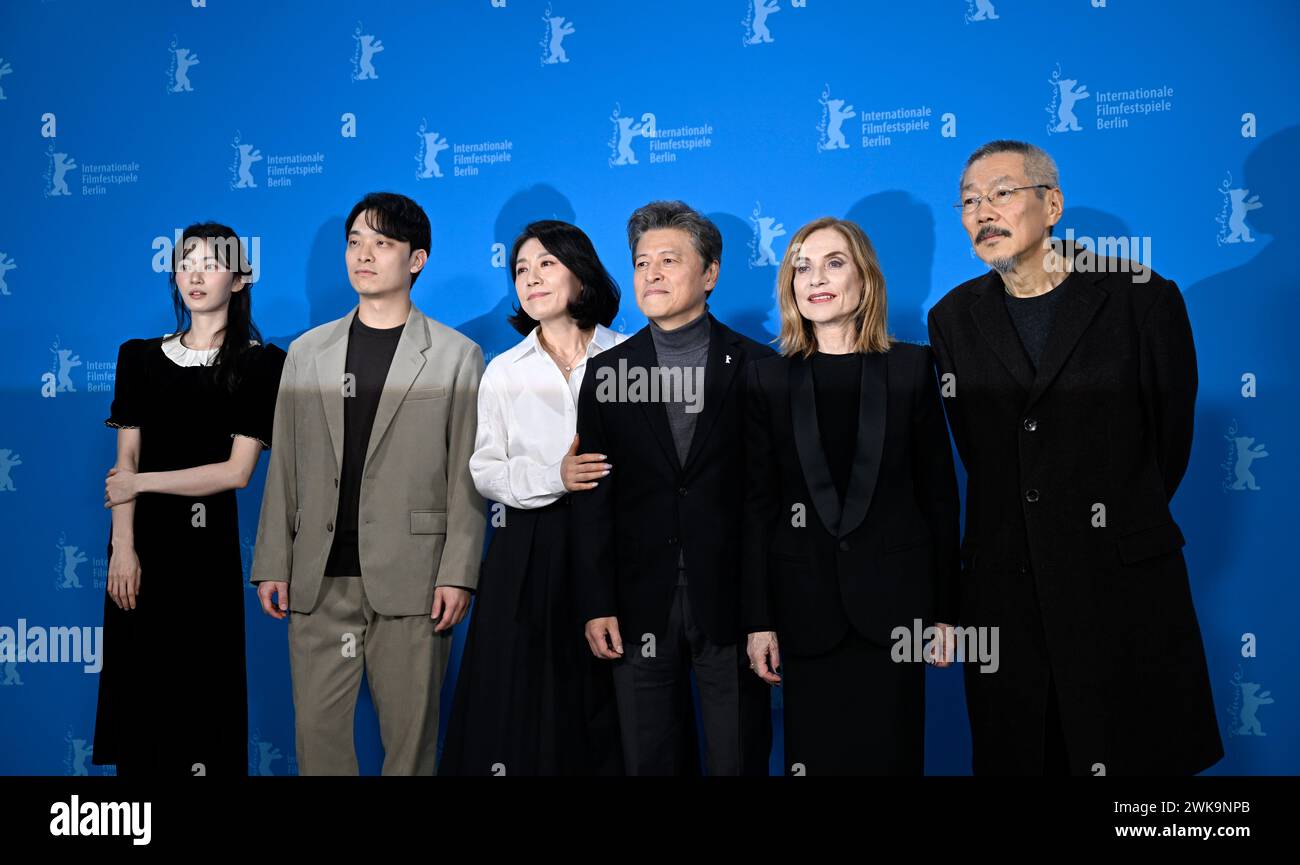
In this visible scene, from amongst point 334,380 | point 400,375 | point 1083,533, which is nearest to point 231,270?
point 334,380

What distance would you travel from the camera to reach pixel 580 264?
10.8 feet

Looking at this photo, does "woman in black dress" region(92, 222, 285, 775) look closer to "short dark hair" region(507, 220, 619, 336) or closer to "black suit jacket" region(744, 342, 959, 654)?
"short dark hair" region(507, 220, 619, 336)

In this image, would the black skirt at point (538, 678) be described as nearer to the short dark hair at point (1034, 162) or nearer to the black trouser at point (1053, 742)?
the black trouser at point (1053, 742)

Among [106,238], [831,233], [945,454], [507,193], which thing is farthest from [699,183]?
[106,238]

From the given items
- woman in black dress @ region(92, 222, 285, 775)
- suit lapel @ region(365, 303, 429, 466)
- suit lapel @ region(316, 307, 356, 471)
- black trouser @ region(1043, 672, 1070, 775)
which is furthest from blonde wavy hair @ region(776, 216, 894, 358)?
woman in black dress @ region(92, 222, 285, 775)

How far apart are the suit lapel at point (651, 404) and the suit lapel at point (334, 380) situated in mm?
925

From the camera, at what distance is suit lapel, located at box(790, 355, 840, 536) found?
2.81 m

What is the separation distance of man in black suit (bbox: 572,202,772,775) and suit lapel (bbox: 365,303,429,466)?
594mm

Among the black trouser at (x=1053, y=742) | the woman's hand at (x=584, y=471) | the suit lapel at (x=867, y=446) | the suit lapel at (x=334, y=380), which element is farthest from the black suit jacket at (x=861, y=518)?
the suit lapel at (x=334, y=380)

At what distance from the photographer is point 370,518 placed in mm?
3223

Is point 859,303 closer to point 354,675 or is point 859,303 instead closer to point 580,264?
point 580,264

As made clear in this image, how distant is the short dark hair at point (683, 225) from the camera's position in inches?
124
